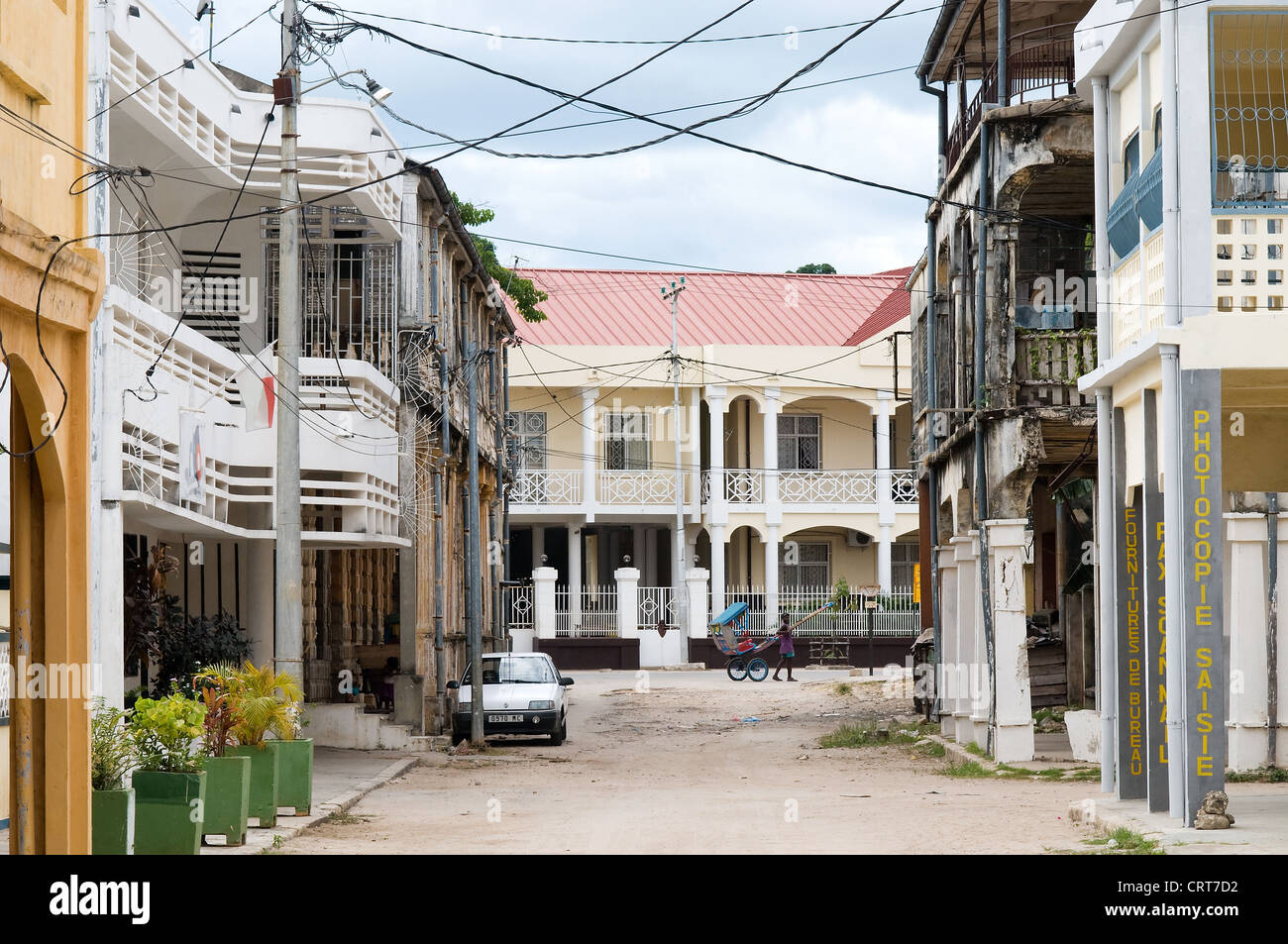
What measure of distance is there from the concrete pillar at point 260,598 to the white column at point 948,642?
9.44 m

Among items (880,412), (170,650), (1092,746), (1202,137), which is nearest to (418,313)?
(170,650)

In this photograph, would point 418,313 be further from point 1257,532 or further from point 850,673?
point 850,673

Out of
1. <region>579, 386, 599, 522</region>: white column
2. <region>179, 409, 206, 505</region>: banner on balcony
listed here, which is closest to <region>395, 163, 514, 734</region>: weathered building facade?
<region>179, 409, 206, 505</region>: banner on balcony

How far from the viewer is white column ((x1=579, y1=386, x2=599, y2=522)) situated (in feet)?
149

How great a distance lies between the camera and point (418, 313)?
2305 cm

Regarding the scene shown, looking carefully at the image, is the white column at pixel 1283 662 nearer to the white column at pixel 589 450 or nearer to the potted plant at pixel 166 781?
the potted plant at pixel 166 781

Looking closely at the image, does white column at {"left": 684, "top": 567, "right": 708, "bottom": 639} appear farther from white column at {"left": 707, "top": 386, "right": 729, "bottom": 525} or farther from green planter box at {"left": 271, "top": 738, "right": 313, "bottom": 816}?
green planter box at {"left": 271, "top": 738, "right": 313, "bottom": 816}

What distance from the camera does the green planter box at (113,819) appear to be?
10.1 metres

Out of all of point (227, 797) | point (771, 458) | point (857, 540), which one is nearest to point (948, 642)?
point (227, 797)

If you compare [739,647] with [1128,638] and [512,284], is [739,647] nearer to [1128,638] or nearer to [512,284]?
[512,284]

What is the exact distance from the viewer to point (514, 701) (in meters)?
24.0

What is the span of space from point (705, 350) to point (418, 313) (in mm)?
22607
